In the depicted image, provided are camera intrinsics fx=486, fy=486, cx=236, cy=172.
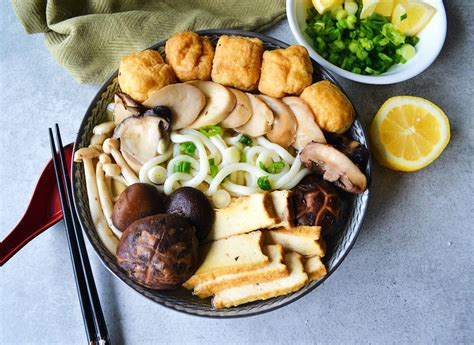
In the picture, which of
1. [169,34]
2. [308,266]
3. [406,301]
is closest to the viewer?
[308,266]

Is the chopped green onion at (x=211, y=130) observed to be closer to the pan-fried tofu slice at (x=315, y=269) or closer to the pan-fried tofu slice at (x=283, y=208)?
the pan-fried tofu slice at (x=283, y=208)

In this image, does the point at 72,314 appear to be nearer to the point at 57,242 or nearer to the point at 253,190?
the point at 57,242

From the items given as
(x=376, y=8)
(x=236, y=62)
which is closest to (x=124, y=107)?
(x=236, y=62)

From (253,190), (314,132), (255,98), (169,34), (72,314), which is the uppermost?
(169,34)

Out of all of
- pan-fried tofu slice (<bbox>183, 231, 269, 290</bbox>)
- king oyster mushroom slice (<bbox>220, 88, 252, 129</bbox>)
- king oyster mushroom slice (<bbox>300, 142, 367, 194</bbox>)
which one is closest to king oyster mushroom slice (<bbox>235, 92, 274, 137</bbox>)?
king oyster mushroom slice (<bbox>220, 88, 252, 129</bbox>)

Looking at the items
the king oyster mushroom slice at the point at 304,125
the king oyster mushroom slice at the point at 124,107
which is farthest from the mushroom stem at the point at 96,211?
the king oyster mushroom slice at the point at 304,125

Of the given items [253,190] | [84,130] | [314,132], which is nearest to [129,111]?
[84,130]

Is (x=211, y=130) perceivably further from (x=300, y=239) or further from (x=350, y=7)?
(x=350, y=7)
